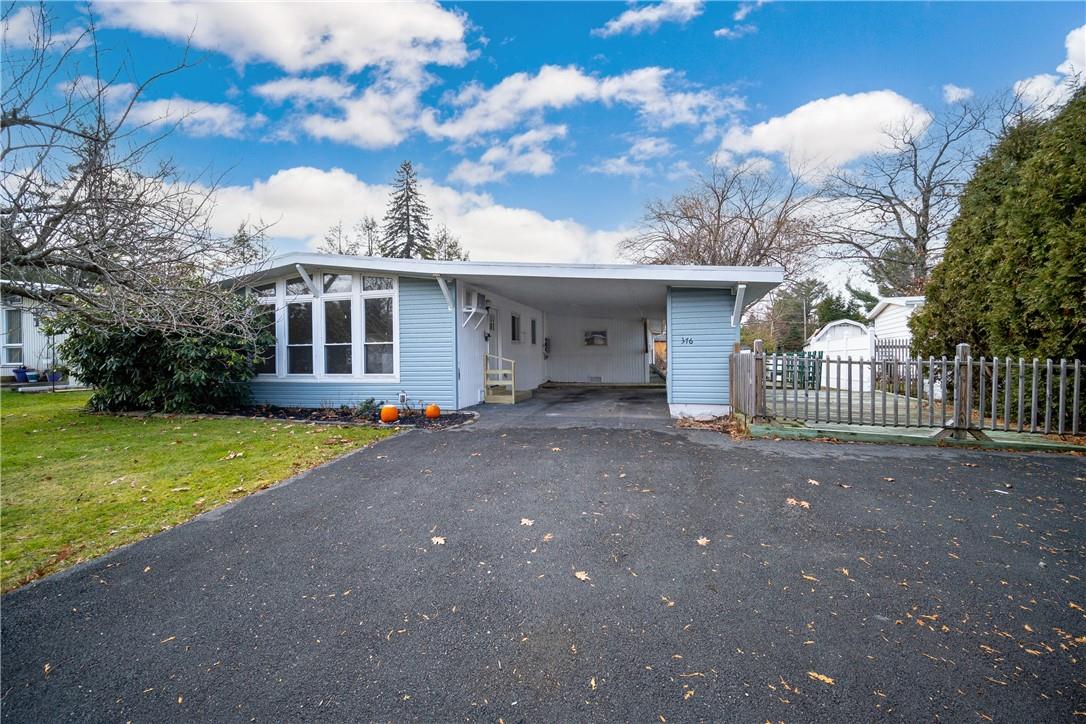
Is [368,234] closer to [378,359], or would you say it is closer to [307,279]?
[307,279]

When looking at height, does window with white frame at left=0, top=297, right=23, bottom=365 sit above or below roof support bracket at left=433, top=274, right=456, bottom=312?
below

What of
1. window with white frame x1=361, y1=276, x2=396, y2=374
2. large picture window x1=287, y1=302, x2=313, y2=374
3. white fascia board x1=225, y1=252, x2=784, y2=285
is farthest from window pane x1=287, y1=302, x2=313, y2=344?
window with white frame x1=361, y1=276, x2=396, y2=374

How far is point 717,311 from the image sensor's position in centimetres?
875

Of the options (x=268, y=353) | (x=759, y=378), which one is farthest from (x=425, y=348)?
(x=759, y=378)

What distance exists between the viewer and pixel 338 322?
973 cm

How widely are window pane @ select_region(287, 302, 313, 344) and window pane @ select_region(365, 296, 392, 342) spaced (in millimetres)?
1378

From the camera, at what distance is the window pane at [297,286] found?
990cm

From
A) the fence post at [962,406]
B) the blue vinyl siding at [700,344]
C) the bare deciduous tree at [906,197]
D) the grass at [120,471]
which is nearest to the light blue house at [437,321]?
the blue vinyl siding at [700,344]

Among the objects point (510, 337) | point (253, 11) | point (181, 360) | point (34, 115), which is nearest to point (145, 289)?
point (34, 115)

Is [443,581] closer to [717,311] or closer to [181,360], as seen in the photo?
[717,311]

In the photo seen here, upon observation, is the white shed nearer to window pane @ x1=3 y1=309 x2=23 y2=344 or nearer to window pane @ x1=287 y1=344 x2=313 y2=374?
window pane @ x1=287 y1=344 x2=313 y2=374

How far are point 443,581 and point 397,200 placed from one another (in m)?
33.4

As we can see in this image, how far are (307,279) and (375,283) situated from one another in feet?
4.53

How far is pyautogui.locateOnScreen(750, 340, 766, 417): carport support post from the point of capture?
6875mm
